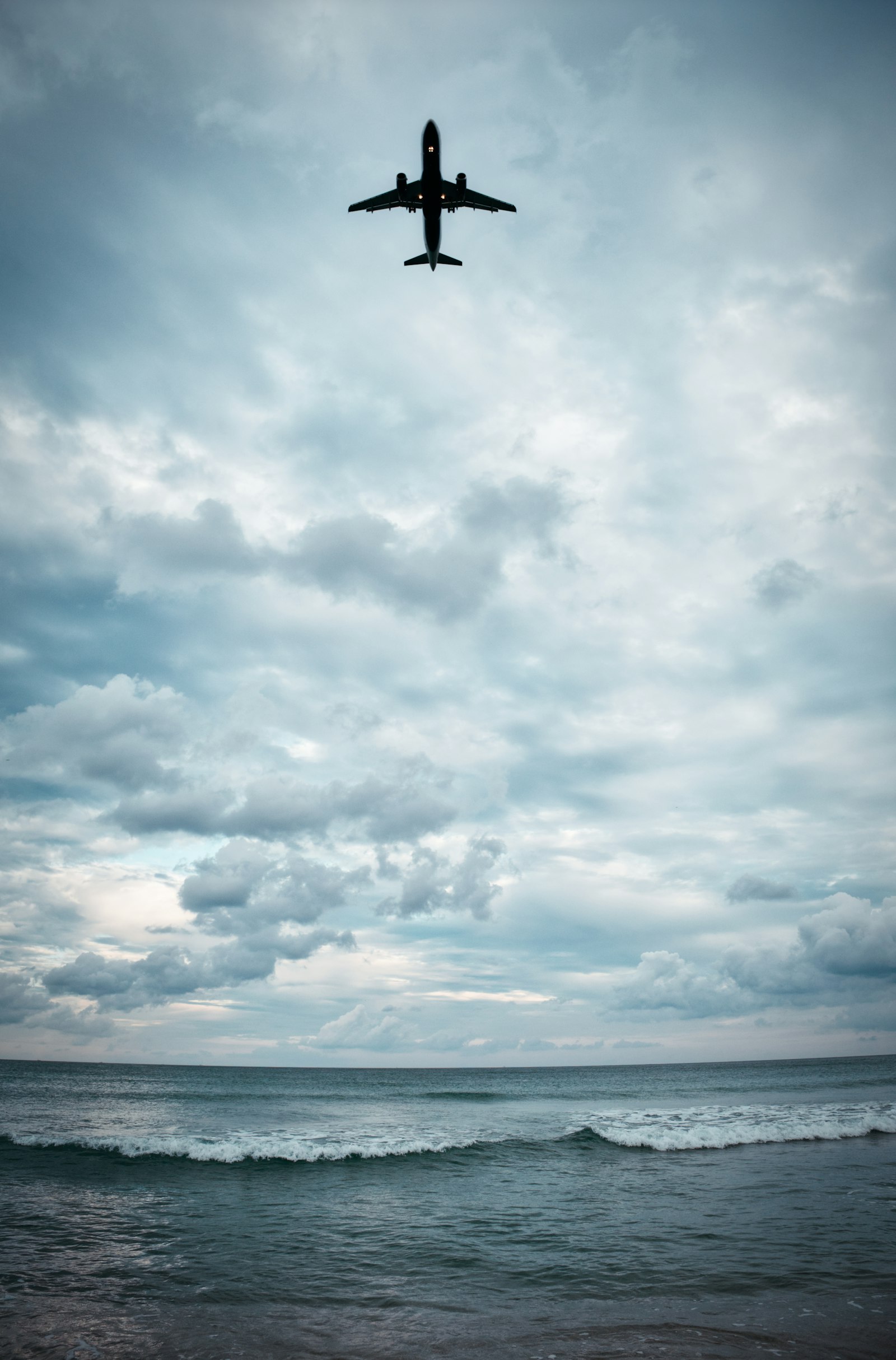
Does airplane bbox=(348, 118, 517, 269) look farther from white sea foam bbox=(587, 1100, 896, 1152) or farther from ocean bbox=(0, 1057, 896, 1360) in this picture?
white sea foam bbox=(587, 1100, 896, 1152)

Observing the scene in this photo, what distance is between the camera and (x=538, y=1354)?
9.75 metres

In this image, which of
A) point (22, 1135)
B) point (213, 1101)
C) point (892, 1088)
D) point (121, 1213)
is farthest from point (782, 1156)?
point (892, 1088)

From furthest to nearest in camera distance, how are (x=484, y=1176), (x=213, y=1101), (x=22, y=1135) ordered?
(x=213, y=1101), (x=22, y=1135), (x=484, y=1176)

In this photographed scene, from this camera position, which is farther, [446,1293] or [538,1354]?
[446,1293]

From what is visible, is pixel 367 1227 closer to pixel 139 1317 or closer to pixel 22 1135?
pixel 139 1317

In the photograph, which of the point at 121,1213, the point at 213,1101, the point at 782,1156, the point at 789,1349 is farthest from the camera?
the point at 213,1101

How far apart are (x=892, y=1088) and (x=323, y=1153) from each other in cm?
5725

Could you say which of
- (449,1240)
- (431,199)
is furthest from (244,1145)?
(431,199)

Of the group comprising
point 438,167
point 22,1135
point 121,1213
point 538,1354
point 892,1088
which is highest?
point 438,167

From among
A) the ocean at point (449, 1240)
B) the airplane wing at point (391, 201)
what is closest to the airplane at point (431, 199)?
the airplane wing at point (391, 201)

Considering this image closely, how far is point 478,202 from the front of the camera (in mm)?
27703

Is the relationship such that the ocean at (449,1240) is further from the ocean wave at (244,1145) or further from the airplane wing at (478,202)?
the airplane wing at (478,202)

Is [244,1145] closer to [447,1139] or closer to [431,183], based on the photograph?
[447,1139]

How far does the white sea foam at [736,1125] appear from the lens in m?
29.9
